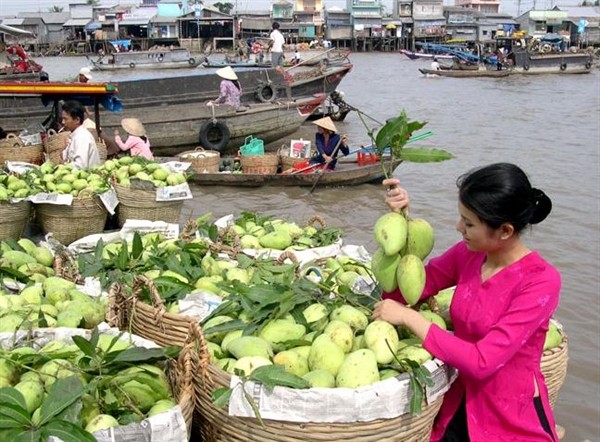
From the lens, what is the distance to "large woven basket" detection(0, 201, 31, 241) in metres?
4.40

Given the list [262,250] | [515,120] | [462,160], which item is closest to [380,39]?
[515,120]

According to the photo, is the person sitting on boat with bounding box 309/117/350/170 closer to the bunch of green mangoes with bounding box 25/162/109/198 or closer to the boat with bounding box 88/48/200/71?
the bunch of green mangoes with bounding box 25/162/109/198

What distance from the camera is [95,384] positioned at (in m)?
1.65

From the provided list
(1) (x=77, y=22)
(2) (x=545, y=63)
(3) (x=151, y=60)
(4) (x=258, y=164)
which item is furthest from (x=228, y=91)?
(1) (x=77, y=22)

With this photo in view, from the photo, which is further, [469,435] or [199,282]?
[199,282]

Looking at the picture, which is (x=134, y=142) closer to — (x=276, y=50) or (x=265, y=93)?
(x=265, y=93)

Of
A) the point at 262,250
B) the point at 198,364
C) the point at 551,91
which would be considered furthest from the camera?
the point at 551,91

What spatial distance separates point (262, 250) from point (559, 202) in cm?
622

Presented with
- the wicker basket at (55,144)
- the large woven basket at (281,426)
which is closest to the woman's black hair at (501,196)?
the large woven basket at (281,426)

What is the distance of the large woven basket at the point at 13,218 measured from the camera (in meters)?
4.40

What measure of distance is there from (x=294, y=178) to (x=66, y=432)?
22.1ft

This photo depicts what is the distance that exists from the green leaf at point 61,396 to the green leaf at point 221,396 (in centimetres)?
32

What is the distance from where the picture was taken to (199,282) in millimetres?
2498

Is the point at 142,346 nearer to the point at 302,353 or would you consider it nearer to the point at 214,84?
the point at 302,353
